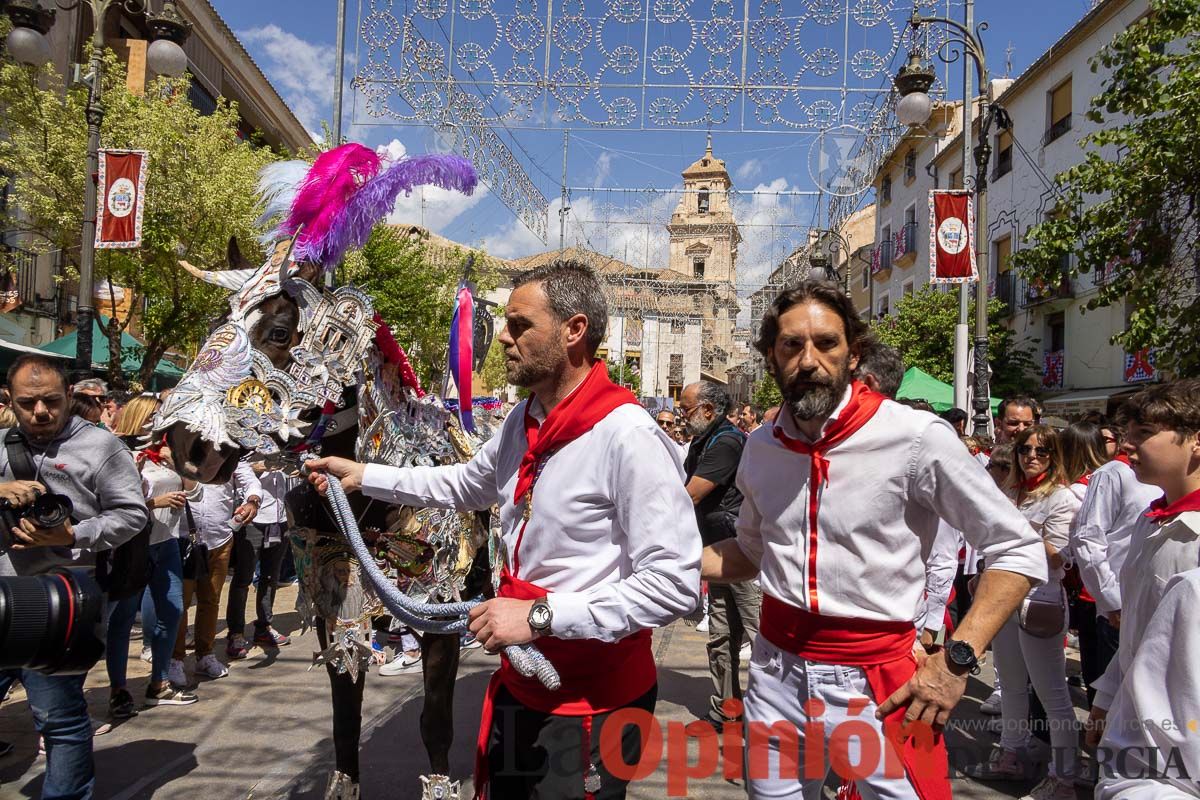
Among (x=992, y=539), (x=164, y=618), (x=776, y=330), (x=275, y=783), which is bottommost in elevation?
(x=275, y=783)

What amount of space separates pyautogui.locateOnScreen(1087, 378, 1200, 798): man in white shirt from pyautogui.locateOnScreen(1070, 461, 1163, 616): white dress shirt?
79cm

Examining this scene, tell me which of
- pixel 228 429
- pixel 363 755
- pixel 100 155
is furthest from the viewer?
pixel 100 155

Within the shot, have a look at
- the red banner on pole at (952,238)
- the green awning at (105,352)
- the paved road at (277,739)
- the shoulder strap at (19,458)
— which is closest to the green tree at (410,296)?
the green awning at (105,352)

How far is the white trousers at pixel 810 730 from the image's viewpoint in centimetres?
216

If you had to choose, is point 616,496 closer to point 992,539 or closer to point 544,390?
point 544,390

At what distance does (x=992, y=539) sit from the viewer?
2051mm

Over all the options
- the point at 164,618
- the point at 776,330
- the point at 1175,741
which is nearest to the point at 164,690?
the point at 164,618

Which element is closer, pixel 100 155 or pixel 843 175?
pixel 100 155

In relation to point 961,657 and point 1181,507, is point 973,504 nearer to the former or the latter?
point 961,657

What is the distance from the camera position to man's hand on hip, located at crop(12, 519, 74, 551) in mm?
3057

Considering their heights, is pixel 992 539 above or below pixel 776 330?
below

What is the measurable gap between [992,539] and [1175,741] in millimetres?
599

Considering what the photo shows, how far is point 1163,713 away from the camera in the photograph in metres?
1.60

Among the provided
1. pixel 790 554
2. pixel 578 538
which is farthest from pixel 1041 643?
pixel 578 538
